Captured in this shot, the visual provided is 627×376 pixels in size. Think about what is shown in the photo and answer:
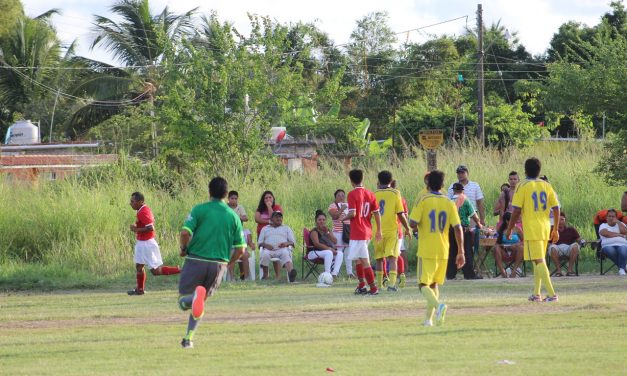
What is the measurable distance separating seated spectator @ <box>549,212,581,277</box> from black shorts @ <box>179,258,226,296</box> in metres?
11.8

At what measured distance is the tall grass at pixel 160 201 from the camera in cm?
2383

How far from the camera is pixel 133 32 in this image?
162 feet

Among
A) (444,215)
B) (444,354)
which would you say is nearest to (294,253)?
(444,215)

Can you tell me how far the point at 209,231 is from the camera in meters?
10.9

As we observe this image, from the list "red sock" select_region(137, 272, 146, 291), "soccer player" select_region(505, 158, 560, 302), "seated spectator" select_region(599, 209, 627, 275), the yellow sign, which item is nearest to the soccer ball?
"red sock" select_region(137, 272, 146, 291)

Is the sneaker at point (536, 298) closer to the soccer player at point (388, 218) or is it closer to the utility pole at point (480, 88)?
the soccer player at point (388, 218)

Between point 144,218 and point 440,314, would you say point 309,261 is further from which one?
point 440,314

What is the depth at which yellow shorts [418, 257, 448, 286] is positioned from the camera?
12.7m

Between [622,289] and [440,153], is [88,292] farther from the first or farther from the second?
[440,153]

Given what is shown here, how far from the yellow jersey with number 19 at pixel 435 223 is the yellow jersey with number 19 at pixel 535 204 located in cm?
229

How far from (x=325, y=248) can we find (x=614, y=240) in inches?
223

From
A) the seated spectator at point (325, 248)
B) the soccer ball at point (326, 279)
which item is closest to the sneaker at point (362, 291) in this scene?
the soccer ball at point (326, 279)

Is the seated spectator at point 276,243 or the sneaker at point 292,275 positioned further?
the seated spectator at point 276,243

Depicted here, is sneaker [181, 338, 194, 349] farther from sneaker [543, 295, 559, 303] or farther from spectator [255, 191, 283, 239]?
spectator [255, 191, 283, 239]
